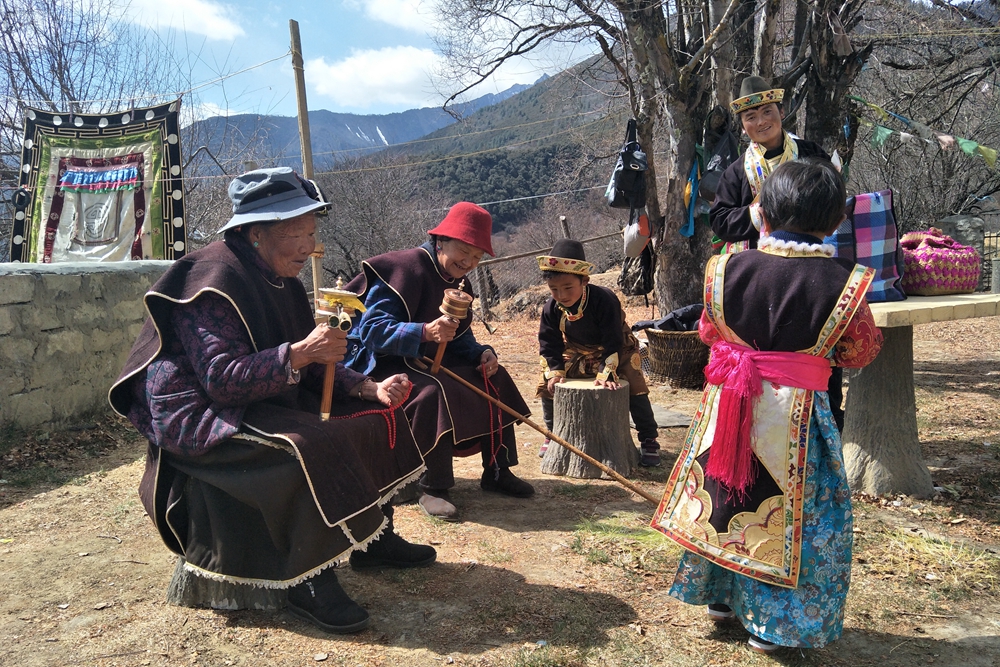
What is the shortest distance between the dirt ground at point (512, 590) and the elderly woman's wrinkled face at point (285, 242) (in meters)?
1.41

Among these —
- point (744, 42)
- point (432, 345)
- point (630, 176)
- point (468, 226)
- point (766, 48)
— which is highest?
point (744, 42)

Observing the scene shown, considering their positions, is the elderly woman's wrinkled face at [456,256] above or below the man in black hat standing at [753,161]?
below

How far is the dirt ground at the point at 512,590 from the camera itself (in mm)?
2600

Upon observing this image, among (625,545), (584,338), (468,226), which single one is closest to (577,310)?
(584,338)

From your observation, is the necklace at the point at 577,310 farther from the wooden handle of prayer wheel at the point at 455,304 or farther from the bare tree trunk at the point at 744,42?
the bare tree trunk at the point at 744,42

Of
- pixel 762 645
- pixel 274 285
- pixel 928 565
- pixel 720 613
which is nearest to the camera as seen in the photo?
pixel 762 645

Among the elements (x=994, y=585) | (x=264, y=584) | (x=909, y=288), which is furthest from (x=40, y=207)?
(x=994, y=585)

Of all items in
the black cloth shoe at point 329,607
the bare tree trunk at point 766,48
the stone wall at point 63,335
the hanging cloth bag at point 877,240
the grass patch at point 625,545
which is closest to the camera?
the black cloth shoe at point 329,607

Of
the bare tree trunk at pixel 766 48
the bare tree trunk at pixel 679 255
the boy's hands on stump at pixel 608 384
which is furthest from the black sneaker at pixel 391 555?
the bare tree trunk at pixel 766 48

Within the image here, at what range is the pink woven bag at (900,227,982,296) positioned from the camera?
3.80 m

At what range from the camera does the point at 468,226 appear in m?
3.77

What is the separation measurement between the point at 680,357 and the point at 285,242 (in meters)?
4.94

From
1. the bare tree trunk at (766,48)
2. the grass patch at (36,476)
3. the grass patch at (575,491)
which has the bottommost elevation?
the grass patch at (575,491)

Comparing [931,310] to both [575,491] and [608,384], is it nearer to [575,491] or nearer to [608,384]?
[608,384]
